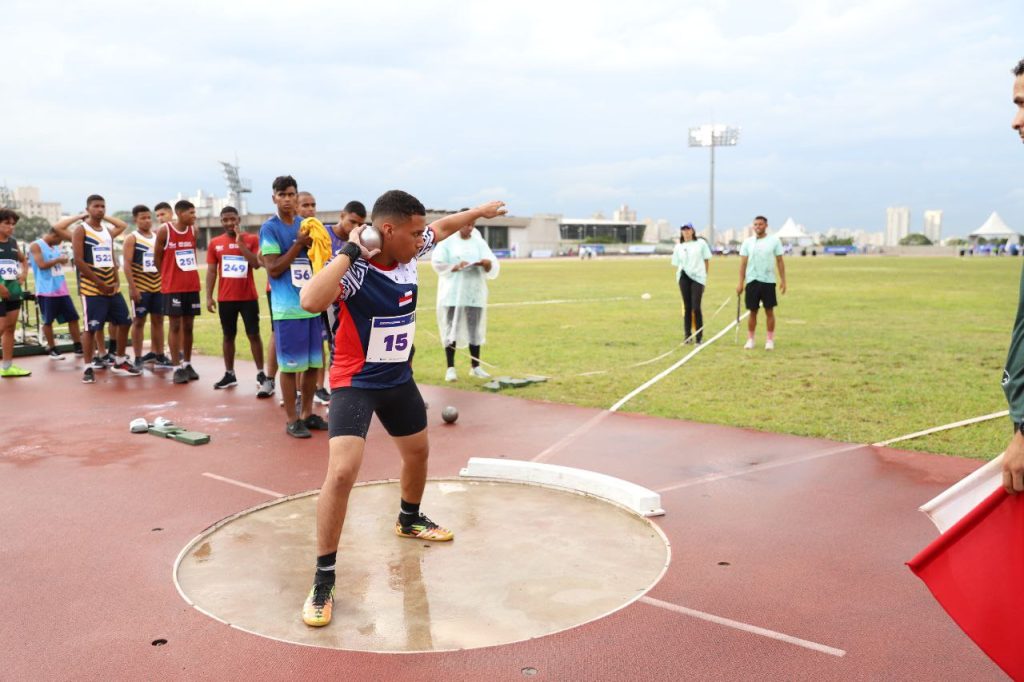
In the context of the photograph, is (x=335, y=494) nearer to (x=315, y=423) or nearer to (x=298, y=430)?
(x=298, y=430)

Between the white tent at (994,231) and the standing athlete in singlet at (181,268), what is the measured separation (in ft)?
297

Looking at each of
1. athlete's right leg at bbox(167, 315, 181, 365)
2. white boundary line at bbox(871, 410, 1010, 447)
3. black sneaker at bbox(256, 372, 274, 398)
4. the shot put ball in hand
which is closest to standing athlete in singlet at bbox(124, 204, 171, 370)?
athlete's right leg at bbox(167, 315, 181, 365)

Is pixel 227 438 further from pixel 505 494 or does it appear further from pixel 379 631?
pixel 379 631

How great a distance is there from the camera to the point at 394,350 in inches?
162

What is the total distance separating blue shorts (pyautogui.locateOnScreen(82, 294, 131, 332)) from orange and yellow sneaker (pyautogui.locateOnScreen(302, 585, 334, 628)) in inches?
313

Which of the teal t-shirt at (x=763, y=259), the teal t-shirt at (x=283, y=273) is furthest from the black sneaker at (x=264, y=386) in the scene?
the teal t-shirt at (x=763, y=259)

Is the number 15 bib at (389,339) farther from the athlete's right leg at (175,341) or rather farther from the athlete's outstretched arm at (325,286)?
the athlete's right leg at (175,341)

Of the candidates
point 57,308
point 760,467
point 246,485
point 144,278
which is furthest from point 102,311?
Answer: point 760,467

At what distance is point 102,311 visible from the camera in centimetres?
1023

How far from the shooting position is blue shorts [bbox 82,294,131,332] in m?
10.1

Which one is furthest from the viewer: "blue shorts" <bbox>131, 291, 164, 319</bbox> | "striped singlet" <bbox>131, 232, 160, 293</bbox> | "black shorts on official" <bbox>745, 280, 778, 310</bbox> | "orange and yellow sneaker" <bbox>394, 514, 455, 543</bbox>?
"black shorts on official" <bbox>745, 280, 778, 310</bbox>

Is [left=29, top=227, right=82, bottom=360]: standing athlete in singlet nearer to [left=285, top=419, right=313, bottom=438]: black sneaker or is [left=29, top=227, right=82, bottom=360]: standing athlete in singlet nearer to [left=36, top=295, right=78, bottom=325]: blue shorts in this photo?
[left=36, top=295, right=78, bottom=325]: blue shorts

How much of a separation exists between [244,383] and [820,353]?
27.7 ft

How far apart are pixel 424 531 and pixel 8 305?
27.4 feet
